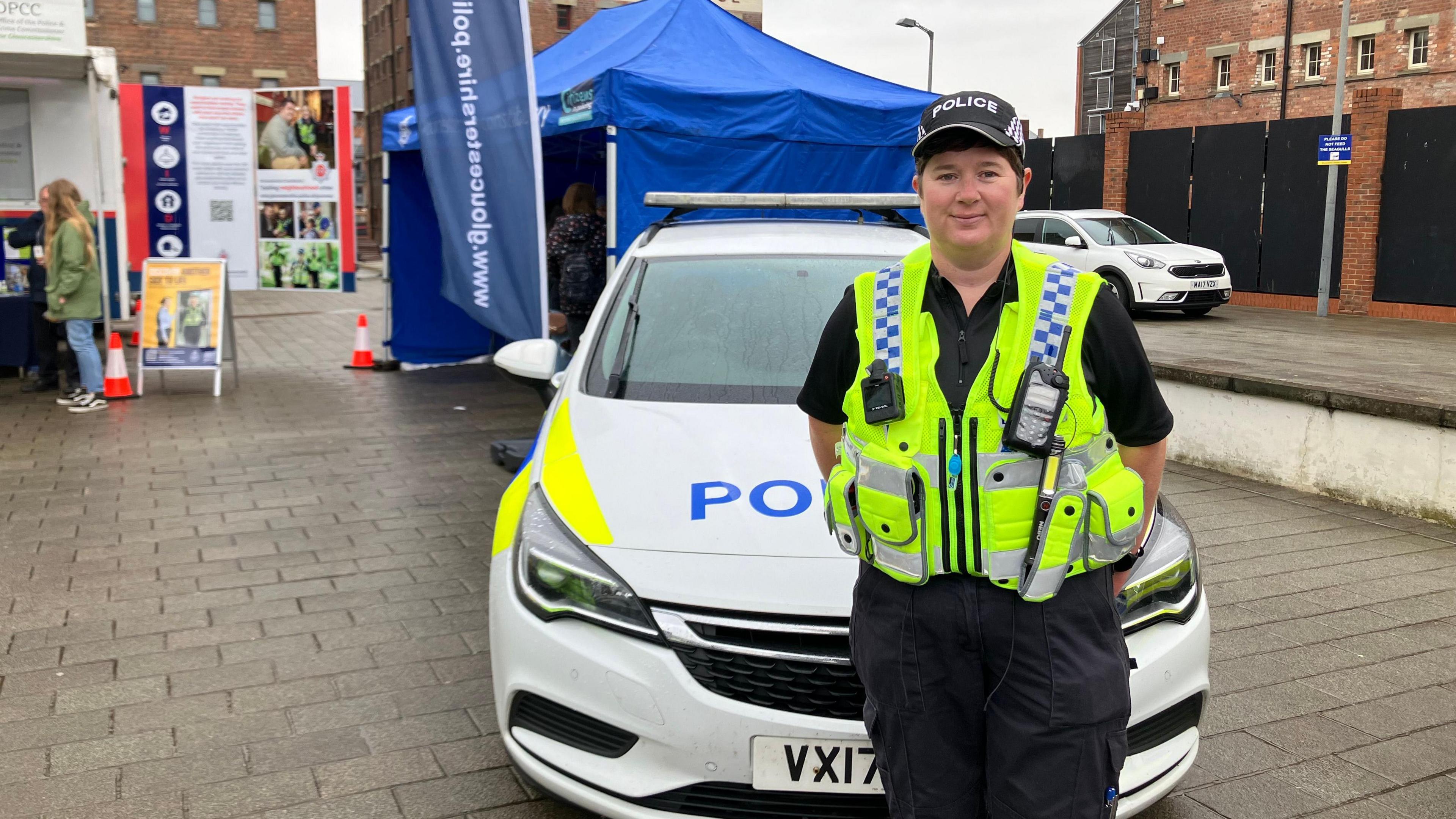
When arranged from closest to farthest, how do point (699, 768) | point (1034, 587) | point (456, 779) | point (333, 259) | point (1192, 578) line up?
point (1034, 587) < point (699, 768) < point (1192, 578) < point (456, 779) < point (333, 259)

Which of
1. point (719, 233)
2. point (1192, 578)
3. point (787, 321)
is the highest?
point (719, 233)

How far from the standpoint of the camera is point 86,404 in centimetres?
1020

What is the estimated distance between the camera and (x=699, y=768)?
9.20ft

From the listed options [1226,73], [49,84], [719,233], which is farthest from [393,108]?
[719,233]

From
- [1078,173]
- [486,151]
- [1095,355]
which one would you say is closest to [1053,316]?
[1095,355]

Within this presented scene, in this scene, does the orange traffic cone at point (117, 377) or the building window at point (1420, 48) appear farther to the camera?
the building window at point (1420, 48)

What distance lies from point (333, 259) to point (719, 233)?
28.5 ft

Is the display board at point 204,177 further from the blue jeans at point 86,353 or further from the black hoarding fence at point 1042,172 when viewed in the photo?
the black hoarding fence at point 1042,172

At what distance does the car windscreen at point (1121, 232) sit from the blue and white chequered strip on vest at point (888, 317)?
749 inches

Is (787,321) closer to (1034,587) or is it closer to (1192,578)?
(1192,578)

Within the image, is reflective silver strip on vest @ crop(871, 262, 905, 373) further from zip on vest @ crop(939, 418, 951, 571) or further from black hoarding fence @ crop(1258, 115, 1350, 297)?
black hoarding fence @ crop(1258, 115, 1350, 297)

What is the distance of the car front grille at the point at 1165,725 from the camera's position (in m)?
2.92

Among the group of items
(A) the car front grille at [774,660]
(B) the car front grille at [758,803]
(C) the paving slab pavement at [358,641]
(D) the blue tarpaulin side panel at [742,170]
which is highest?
(D) the blue tarpaulin side panel at [742,170]

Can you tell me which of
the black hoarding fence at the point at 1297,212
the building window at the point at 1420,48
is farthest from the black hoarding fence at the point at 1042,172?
the building window at the point at 1420,48
